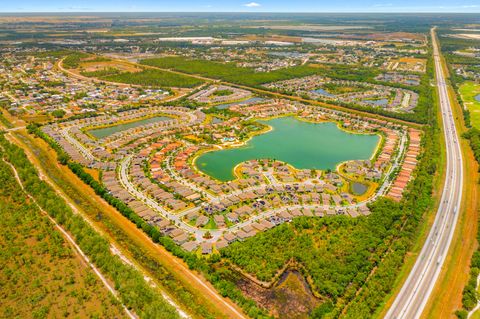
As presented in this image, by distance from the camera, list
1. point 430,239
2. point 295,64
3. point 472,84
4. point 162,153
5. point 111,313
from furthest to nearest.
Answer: point 295,64 < point 472,84 < point 162,153 < point 430,239 < point 111,313

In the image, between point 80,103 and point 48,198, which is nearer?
point 48,198

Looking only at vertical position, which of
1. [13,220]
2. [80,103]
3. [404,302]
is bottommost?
[404,302]

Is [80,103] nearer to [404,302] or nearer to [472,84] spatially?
[404,302]

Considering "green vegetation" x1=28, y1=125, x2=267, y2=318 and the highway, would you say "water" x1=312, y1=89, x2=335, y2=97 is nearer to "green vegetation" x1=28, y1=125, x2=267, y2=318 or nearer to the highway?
the highway

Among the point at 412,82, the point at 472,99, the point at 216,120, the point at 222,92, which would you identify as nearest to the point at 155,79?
the point at 222,92

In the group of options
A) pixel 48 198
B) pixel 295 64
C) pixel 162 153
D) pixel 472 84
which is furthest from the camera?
pixel 295 64

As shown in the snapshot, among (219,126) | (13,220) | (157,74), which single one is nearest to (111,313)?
(13,220)
